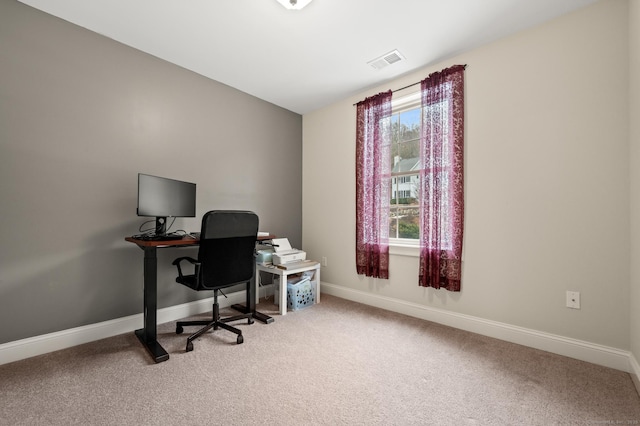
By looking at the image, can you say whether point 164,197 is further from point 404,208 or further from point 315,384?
point 404,208

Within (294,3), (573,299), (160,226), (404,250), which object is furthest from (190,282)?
(573,299)

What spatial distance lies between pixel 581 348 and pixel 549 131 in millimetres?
1647

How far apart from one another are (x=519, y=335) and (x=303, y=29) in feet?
10.3

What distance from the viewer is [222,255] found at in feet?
7.33

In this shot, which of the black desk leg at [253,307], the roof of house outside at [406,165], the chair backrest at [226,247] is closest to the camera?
the chair backrest at [226,247]

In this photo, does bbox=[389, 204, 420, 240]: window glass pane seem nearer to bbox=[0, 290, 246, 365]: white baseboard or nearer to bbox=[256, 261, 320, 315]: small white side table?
bbox=[256, 261, 320, 315]: small white side table

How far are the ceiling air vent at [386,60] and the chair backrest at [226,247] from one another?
1971 millimetres

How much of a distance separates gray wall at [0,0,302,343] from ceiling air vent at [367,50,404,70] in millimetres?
1789

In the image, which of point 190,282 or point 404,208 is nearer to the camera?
point 190,282

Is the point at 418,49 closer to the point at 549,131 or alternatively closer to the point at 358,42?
the point at 358,42

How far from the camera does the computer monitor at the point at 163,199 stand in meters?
2.26

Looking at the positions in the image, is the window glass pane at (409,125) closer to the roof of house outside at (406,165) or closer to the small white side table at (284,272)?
the roof of house outside at (406,165)

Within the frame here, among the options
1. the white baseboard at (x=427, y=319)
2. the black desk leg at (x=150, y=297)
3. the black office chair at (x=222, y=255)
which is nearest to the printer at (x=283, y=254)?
the black office chair at (x=222, y=255)

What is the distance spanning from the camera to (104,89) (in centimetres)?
237
